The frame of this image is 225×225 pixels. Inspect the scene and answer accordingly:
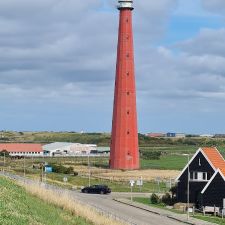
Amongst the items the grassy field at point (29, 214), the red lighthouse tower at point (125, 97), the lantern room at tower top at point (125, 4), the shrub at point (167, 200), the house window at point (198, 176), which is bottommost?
→ the shrub at point (167, 200)

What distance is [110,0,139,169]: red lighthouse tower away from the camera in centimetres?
9506

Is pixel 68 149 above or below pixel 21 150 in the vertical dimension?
above

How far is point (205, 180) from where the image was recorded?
196ft

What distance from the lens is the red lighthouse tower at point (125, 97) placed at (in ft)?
312

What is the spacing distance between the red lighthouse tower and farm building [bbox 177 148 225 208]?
108ft

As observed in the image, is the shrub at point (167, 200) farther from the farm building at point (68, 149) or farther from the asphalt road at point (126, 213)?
the farm building at point (68, 149)

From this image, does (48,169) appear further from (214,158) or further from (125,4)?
(214,158)

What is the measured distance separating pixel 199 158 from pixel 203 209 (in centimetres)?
607

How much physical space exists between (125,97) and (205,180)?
37.0 meters

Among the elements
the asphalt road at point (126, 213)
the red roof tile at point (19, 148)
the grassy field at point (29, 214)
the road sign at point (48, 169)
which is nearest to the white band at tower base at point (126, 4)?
the road sign at point (48, 169)

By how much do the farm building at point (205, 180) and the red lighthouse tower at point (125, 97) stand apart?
3305 centimetres

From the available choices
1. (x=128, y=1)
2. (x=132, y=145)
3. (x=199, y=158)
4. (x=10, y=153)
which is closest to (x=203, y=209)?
(x=199, y=158)

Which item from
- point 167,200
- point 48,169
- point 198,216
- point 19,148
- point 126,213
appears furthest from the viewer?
point 19,148

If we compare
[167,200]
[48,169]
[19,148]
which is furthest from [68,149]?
[167,200]
